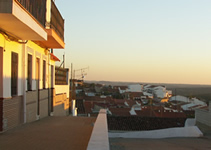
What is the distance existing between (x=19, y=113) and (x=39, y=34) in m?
3.00

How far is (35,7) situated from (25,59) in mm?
2060

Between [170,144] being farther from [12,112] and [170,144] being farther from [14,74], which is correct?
[14,74]

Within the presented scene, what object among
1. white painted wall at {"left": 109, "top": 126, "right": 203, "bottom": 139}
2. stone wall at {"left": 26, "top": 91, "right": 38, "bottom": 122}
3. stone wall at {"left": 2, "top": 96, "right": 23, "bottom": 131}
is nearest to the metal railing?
white painted wall at {"left": 109, "top": 126, "right": 203, "bottom": 139}

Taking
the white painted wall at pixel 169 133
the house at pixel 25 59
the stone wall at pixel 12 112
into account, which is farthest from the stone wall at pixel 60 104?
the stone wall at pixel 12 112

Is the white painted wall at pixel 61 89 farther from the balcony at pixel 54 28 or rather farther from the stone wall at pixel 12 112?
the stone wall at pixel 12 112

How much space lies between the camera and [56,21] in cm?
1436

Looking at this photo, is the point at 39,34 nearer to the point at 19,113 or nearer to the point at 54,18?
the point at 19,113

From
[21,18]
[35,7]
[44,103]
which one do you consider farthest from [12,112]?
[44,103]

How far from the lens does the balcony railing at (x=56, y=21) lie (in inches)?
539

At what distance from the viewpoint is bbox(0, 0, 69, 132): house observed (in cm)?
762

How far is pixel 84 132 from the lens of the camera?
862 centimetres

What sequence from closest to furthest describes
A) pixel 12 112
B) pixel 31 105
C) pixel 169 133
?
pixel 12 112
pixel 31 105
pixel 169 133

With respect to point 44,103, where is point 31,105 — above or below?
above

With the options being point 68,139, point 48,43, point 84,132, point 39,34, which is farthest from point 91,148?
point 48,43
